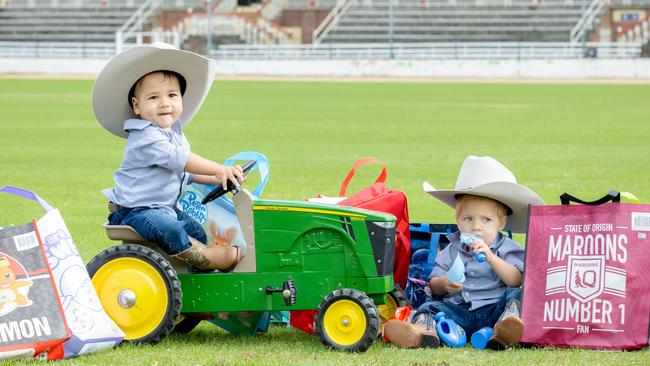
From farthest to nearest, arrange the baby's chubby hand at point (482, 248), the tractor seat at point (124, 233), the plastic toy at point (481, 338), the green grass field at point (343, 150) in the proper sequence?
the baby's chubby hand at point (482, 248), the tractor seat at point (124, 233), the plastic toy at point (481, 338), the green grass field at point (343, 150)

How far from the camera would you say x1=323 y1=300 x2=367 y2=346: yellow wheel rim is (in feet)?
16.6

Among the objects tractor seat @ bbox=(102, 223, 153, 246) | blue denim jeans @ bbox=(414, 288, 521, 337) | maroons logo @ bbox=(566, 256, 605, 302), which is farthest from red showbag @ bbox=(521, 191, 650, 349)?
tractor seat @ bbox=(102, 223, 153, 246)

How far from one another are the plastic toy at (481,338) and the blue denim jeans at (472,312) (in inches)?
8.3

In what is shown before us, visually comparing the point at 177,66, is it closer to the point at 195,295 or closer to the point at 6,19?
the point at 195,295

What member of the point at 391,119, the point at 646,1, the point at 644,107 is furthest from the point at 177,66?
the point at 646,1

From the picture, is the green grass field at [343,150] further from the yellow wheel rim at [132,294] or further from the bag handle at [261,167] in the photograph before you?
the bag handle at [261,167]

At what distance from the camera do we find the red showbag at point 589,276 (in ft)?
17.0

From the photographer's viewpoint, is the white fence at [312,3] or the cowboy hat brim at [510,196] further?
the white fence at [312,3]

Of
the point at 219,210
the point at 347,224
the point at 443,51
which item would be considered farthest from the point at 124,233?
the point at 443,51

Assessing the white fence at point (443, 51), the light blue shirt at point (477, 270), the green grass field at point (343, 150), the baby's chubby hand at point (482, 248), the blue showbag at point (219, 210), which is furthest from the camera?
the white fence at point (443, 51)

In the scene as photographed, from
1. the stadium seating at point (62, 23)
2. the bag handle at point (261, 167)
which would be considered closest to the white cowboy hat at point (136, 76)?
the bag handle at point (261, 167)

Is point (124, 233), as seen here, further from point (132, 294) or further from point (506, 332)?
point (506, 332)

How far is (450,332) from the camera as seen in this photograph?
17.2 feet

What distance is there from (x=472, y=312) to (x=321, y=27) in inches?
2267
